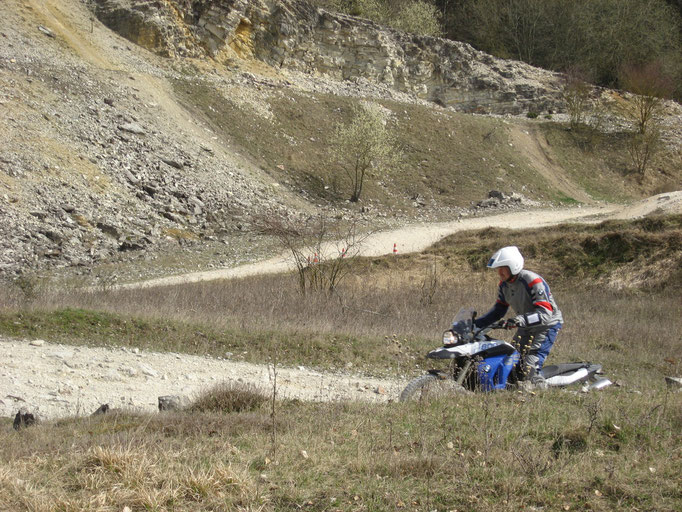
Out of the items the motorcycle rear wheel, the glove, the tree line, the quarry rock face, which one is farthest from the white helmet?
the tree line

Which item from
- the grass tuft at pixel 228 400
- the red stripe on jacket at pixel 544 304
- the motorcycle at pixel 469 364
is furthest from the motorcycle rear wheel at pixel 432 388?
the grass tuft at pixel 228 400

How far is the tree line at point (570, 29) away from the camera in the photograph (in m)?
60.0

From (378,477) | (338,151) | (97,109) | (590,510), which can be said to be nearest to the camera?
(590,510)

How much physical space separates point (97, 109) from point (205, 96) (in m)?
8.08

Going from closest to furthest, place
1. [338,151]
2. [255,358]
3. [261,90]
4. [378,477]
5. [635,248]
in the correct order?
[378,477] → [255,358] → [635,248] → [338,151] → [261,90]

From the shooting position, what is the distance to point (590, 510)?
3.69m

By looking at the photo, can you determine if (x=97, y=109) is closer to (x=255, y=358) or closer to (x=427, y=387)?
(x=255, y=358)

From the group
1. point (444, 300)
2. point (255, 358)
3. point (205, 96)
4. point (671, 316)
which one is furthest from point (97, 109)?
point (671, 316)

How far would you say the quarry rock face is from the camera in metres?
38.8

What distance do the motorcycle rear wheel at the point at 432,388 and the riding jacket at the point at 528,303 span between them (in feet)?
2.55

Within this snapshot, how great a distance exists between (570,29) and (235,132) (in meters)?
41.0

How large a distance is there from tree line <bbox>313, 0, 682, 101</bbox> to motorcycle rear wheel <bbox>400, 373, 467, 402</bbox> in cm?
5658

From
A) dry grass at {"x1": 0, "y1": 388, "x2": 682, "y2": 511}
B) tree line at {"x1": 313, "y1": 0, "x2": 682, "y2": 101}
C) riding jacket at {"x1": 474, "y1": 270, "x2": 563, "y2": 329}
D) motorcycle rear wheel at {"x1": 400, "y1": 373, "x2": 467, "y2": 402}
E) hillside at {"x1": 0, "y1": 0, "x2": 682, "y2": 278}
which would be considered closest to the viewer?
dry grass at {"x1": 0, "y1": 388, "x2": 682, "y2": 511}

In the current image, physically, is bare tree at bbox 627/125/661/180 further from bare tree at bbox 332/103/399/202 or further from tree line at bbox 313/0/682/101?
bare tree at bbox 332/103/399/202
